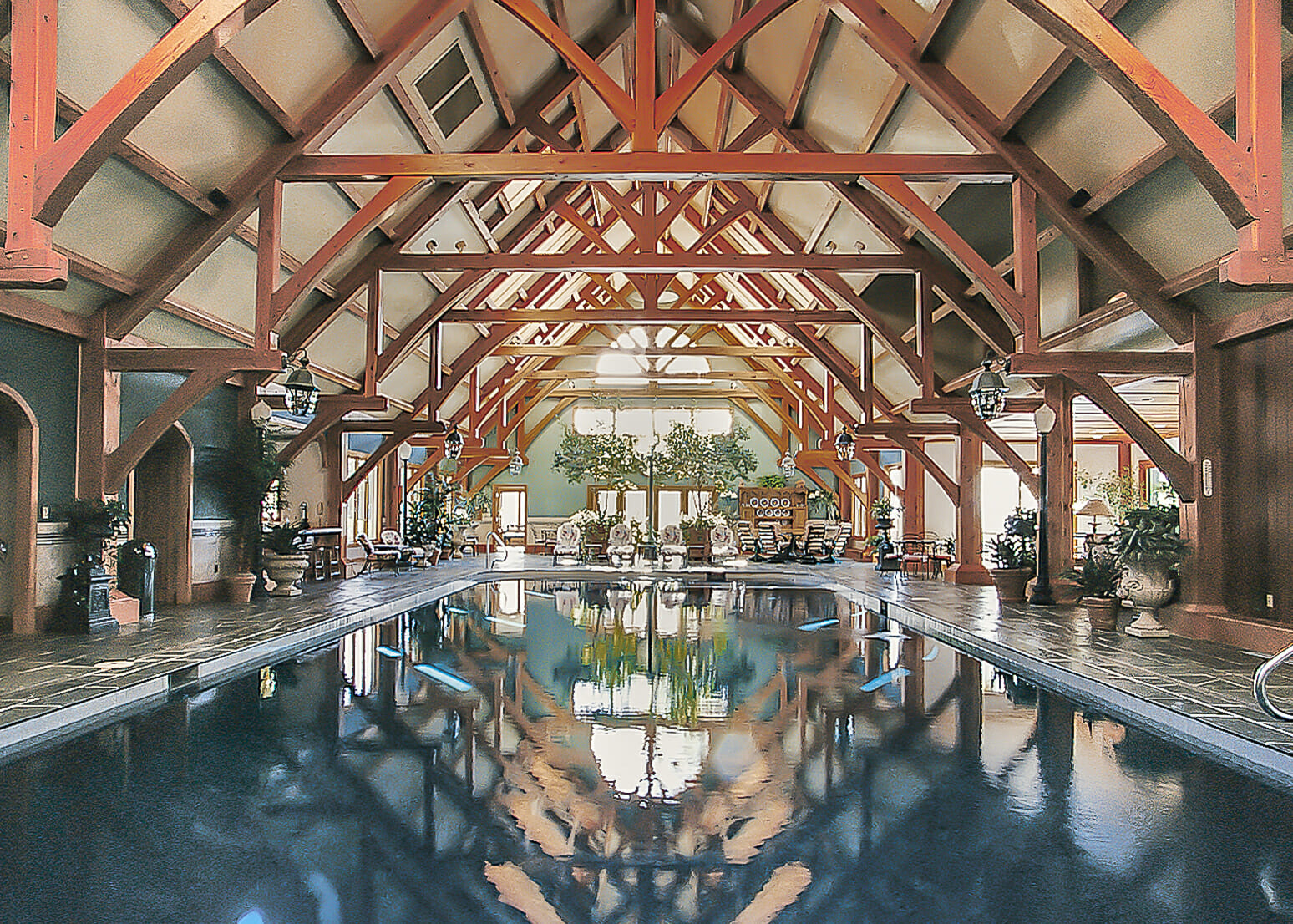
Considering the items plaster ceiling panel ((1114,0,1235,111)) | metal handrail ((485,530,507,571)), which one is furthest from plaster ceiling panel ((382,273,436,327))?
plaster ceiling panel ((1114,0,1235,111))

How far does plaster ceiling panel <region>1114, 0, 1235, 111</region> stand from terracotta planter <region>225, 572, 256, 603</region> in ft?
30.4

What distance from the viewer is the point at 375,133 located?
368 inches

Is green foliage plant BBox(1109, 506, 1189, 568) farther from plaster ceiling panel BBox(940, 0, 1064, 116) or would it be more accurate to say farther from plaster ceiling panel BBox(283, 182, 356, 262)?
plaster ceiling panel BBox(283, 182, 356, 262)

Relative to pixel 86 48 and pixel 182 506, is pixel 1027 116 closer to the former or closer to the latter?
pixel 86 48

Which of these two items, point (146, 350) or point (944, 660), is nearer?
point (944, 660)

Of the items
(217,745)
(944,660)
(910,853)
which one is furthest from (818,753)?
(944,660)

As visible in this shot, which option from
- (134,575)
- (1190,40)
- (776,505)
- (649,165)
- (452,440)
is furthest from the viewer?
(776,505)

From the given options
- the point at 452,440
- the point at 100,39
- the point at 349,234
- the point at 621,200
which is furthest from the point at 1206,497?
the point at 452,440

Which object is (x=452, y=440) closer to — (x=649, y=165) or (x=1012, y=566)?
(x=1012, y=566)

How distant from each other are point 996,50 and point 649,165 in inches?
104

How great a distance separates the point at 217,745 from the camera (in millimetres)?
4719

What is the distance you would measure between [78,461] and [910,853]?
24.4 feet

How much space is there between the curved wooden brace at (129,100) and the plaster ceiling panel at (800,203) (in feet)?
26.3

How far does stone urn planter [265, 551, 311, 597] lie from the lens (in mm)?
11055
